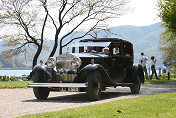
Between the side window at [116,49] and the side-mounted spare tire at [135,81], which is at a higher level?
the side window at [116,49]

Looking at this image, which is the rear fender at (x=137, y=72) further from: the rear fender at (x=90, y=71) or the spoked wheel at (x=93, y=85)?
the spoked wheel at (x=93, y=85)

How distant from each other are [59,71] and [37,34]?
1848 cm

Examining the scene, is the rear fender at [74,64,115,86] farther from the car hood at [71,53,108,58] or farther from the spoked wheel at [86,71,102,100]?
the car hood at [71,53,108,58]

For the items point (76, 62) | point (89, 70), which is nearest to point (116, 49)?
point (76, 62)

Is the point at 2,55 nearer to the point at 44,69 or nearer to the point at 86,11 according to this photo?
the point at 86,11

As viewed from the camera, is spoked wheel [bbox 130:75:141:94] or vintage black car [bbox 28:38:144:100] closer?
vintage black car [bbox 28:38:144:100]

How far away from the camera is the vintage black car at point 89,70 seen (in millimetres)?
9703

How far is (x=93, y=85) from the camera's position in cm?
963

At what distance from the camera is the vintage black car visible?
970cm

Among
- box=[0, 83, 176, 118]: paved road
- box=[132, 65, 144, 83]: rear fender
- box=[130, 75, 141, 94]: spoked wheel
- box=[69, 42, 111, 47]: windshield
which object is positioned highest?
box=[69, 42, 111, 47]: windshield

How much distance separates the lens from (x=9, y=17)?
2605cm

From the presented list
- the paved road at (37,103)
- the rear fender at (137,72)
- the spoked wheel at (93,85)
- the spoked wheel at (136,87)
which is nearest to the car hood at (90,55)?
the spoked wheel at (93,85)

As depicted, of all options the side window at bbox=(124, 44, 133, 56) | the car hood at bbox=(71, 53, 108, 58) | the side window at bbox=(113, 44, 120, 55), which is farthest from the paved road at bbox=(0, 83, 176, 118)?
the side window at bbox=(124, 44, 133, 56)

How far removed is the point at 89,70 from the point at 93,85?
1.48 ft
